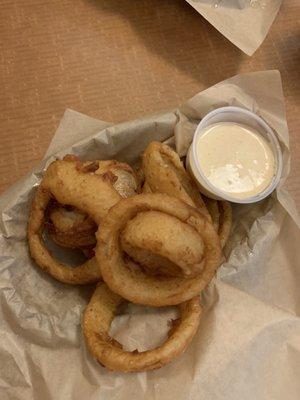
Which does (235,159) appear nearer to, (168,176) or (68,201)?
(168,176)

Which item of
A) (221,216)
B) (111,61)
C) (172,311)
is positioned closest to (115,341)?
(172,311)

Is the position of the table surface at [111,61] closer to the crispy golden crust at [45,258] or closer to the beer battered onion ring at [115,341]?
the crispy golden crust at [45,258]

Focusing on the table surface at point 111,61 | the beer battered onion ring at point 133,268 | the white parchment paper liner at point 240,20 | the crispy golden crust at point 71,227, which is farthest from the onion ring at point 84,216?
the white parchment paper liner at point 240,20

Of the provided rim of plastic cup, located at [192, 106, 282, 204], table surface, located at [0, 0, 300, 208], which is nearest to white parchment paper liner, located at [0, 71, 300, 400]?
rim of plastic cup, located at [192, 106, 282, 204]

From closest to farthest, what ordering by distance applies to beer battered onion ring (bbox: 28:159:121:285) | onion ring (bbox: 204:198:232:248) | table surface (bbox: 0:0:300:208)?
beer battered onion ring (bbox: 28:159:121:285) < onion ring (bbox: 204:198:232:248) < table surface (bbox: 0:0:300:208)

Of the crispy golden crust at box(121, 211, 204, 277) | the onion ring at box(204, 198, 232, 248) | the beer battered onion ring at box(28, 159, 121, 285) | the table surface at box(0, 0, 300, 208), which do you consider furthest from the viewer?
the table surface at box(0, 0, 300, 208)

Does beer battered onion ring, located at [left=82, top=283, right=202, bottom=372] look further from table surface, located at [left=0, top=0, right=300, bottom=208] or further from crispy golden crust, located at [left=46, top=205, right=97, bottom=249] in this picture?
table surface, located at [left=0, top=0, right=300, bottom=208]
